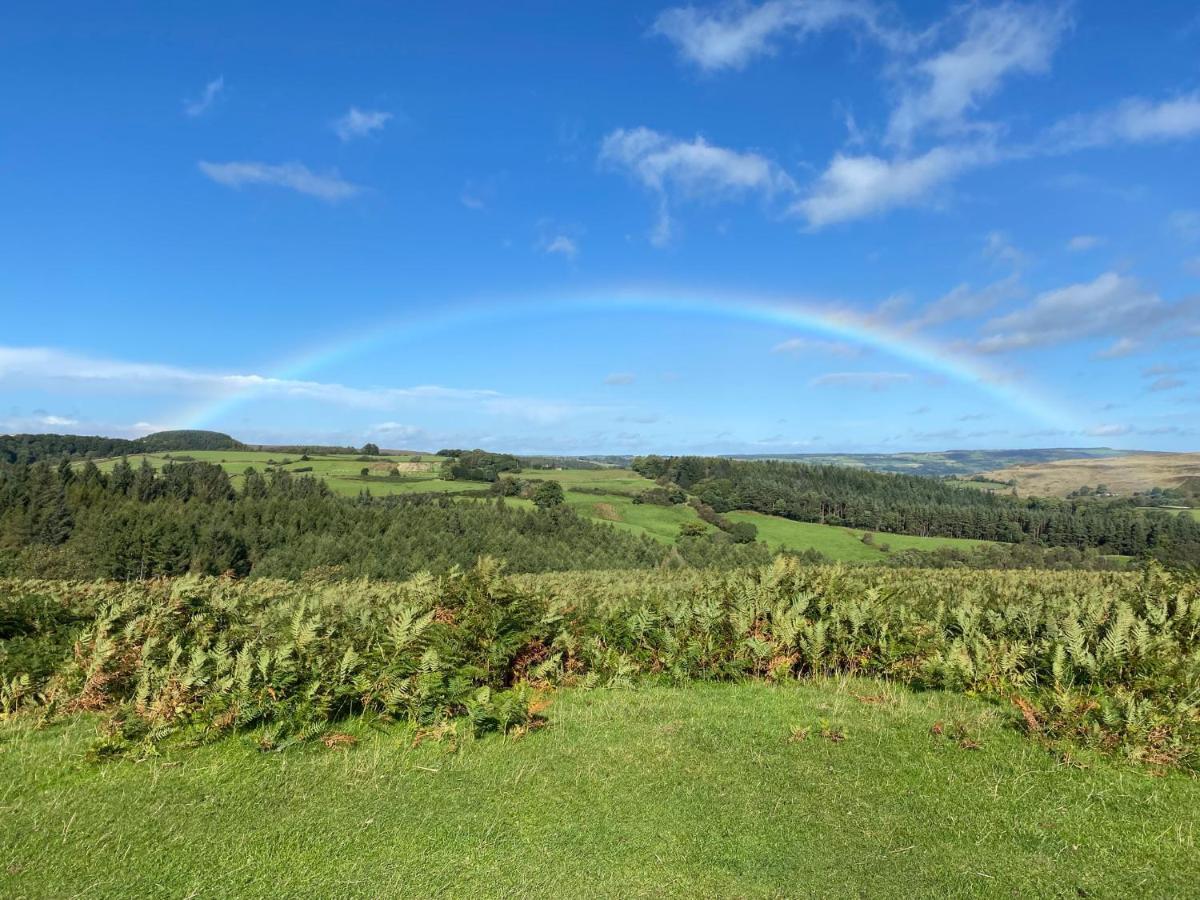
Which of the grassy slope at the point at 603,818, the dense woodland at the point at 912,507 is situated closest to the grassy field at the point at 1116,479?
the dense woodland at the point at 912,507

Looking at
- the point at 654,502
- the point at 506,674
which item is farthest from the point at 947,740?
the point at 654,502

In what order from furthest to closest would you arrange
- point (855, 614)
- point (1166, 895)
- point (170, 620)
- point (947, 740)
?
point (855, 614) < point (170, 620) < point (947, 740) < point (1166, 895)

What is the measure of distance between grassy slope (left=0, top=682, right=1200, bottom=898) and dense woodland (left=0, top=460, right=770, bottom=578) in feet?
212

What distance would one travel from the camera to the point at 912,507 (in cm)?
11038

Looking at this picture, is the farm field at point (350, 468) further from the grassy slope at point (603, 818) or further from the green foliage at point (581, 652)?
the grassy slope at point (603, 818)

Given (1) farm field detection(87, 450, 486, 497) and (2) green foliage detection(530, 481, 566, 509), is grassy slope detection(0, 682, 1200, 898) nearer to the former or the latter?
(2) green foliage detection(530, 481, 566, 509)

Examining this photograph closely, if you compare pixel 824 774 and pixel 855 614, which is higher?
pixel 855 614

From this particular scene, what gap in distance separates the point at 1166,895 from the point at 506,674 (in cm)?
692

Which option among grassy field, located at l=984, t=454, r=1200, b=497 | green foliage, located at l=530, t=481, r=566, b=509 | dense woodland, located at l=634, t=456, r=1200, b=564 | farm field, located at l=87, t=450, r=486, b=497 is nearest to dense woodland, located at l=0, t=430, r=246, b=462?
farm field, located at l=87, t=450, r=486, b=497

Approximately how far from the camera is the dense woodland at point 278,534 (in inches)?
2820

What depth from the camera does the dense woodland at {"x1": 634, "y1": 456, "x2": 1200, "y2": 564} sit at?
8806cm

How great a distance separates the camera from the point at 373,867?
4254 mm

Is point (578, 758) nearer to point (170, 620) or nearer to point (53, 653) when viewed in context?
point (170, 620)

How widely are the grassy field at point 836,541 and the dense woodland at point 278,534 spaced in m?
8.30
